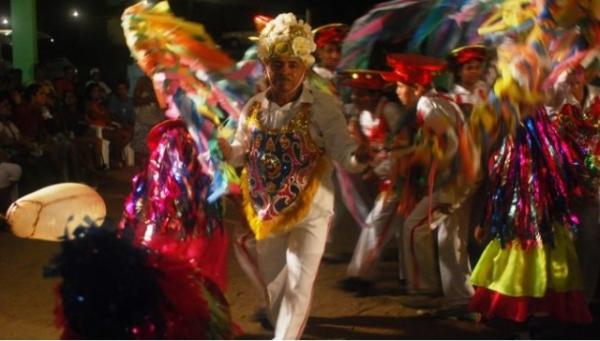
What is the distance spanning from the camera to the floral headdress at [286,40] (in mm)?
4062

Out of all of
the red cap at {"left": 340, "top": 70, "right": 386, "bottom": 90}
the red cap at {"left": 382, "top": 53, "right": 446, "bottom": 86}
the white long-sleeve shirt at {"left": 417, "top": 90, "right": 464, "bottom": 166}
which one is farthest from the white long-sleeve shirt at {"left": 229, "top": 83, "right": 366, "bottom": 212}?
the red cap at {"left": 340, "top": 70, "right": 386, "bottom": 90}

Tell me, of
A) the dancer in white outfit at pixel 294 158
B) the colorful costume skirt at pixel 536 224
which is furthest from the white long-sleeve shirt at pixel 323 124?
the colorful costume skirt at pixel 536 224

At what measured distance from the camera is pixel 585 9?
362 cm

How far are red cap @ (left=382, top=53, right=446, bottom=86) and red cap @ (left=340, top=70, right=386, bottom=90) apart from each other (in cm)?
34

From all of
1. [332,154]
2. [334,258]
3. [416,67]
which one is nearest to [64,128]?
[334,258]

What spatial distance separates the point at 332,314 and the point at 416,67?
170cm

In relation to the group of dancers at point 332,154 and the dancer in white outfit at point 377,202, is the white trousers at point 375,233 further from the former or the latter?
the group of dancers at point 332,154

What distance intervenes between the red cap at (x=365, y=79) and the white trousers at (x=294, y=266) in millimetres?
1764

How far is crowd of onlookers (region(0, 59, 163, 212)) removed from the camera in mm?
8609

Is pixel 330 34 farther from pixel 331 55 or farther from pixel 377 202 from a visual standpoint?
pixel 377 202

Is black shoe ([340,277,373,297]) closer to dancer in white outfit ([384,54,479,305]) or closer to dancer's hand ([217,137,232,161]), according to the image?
dancer in white outfit ([384,54,479,305])

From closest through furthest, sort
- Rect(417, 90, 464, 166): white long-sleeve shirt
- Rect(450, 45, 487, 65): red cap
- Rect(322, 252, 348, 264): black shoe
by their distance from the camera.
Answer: Rect(417, 90, 464, 166): white long-sleeve shirt → Rect(450, 45, 487, 65): red cap → Rect(322, 252, 348, 264): black shoe

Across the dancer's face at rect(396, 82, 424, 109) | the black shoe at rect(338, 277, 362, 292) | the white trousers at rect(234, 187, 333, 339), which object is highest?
the dancer's face at rect(396, 82, 424, 109)

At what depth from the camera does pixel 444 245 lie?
207 inches
